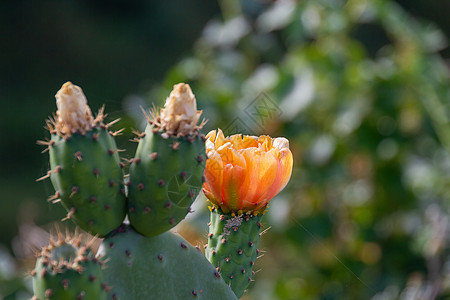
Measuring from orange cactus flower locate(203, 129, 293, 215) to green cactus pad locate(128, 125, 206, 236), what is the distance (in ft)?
0.19

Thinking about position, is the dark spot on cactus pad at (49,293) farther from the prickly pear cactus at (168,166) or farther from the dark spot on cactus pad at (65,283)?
the prickly pear cactus at (168,166)

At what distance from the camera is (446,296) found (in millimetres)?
2254

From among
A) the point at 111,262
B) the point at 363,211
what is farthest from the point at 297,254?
the point at 111,262

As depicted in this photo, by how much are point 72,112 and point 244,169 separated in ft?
0.72

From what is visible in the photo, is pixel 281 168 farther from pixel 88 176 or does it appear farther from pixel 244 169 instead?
pixel 88 176

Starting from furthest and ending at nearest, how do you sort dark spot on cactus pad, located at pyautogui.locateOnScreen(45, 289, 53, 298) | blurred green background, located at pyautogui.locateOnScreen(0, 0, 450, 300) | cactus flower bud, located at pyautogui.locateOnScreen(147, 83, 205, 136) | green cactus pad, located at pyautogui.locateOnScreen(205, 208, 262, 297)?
blurred green background, located at pyautogui.locateOnScreen(0, 0, 450, 300) < green cactus pad, located at pyautogui.locateOnScreen(205, 208, 262, 297) < cactus flower bud, located at pyautogui.locateOnScreen(147, 83, 205, 136) < dark spot on cactus pad, located at pyautogui.locateOnScreen(45, 289, 53, 298)

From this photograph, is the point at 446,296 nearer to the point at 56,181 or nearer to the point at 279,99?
the point at 279,99

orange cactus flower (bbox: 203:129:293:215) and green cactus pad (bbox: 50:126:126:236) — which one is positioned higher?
green cactus pad (bbox: 50:126:126:236)

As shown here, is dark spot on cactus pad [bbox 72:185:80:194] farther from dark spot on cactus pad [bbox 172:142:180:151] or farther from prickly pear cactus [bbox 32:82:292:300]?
dark spot on cactus pad [bbox 172:142:180:151]

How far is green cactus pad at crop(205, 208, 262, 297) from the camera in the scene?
2.89ft

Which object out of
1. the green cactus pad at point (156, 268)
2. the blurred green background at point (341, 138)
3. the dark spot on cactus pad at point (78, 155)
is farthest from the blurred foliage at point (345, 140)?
the dark spot on cactus pad at point (78, 155)

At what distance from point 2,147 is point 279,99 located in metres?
4.57

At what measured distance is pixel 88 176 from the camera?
2.37 feet

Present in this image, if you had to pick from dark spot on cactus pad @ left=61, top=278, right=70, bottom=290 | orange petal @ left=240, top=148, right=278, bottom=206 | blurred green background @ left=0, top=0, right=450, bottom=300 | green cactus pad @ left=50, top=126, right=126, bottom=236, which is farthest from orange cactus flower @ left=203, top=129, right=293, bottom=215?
blurred green background @ left=0, top=0, right=450, bottom=300
